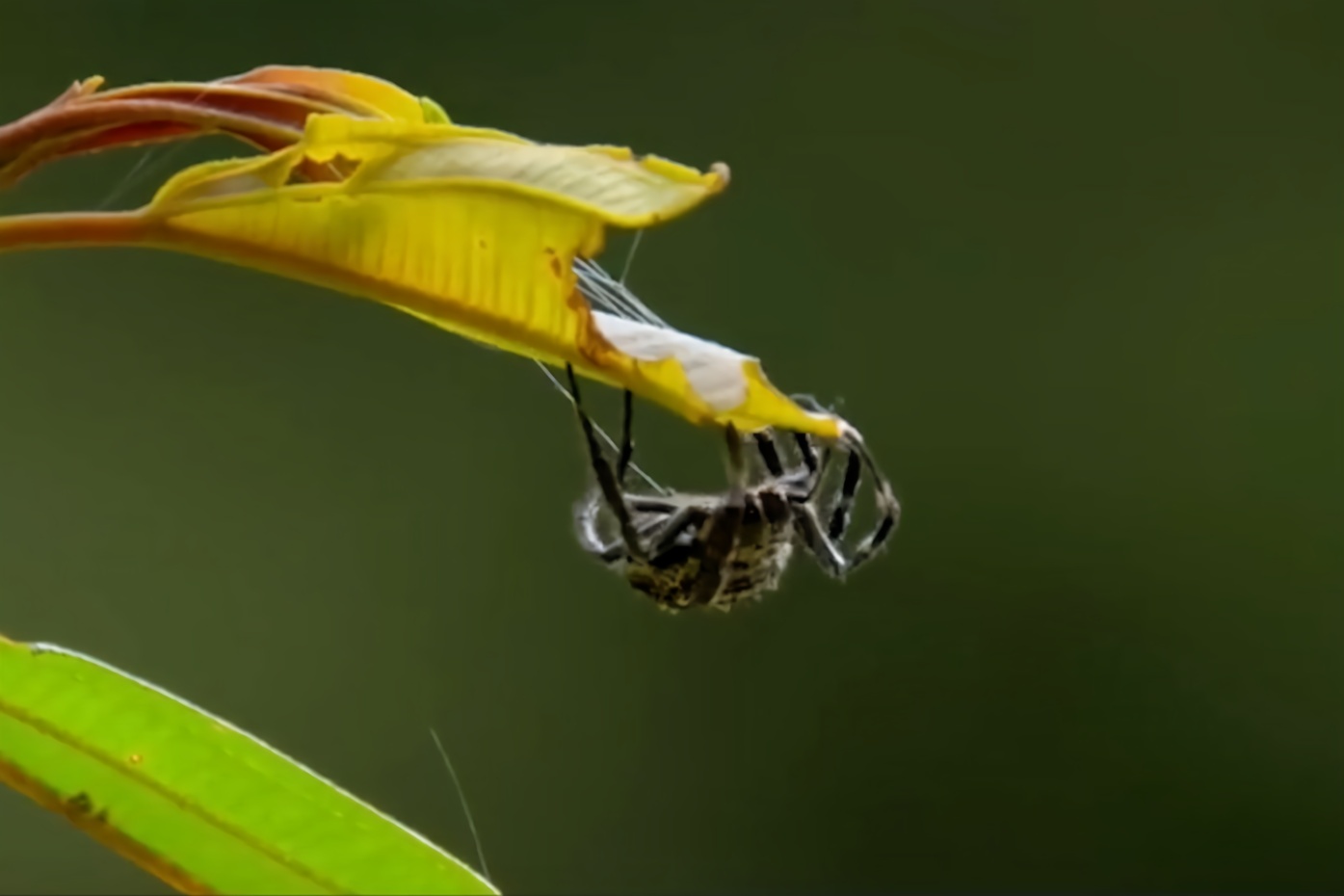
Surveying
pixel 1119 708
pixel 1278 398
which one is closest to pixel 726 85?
pixel 1278 398

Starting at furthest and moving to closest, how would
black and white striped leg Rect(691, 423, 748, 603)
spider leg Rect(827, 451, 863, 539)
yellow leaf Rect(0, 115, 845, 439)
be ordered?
spider leg Rect(827, 451, 863, 539), black and white striped leg Rect(691, 423, 748, 603), yellow leaf Rect(0, 115, 845, 439)

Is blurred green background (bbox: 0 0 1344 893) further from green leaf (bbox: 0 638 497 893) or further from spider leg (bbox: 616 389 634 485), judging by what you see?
green leaf (bbox: 0 638 497 893)

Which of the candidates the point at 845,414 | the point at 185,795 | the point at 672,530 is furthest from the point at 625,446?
the point at 845,414

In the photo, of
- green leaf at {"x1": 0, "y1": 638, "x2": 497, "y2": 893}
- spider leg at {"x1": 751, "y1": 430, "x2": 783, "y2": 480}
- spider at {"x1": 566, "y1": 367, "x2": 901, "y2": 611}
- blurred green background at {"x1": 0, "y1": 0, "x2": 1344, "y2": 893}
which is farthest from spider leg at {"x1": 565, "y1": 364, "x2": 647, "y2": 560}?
blurred green background at {"x1": 0, "y1": 0, "x2": 1344, "y2": 893}

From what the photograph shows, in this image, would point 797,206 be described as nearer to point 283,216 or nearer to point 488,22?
point 488,22

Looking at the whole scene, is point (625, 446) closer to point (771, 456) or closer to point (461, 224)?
point (771, 456)

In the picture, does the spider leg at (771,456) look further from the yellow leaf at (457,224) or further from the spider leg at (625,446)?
the yellow leaf at (457,224)

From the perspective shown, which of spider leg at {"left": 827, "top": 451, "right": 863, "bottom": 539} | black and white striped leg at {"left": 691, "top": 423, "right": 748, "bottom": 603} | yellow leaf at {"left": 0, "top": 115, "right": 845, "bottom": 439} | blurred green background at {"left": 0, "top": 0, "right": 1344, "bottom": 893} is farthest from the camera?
blurred green background at {"left": 0, "top": 0, "right": 1344, "bottom": 893}
